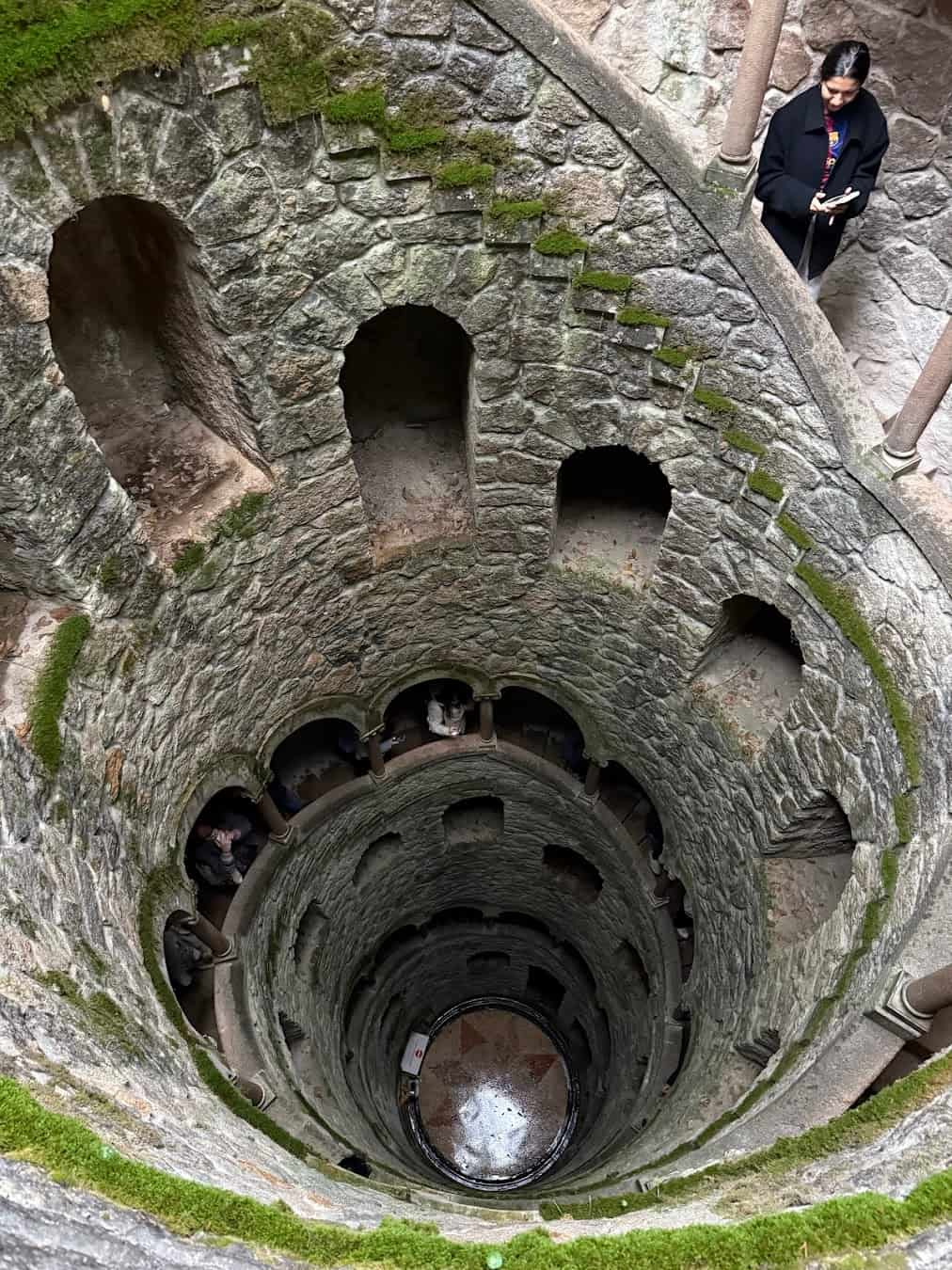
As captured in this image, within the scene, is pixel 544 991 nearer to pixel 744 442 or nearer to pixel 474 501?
pixel 474 501

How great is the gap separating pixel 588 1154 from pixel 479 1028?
3.71m

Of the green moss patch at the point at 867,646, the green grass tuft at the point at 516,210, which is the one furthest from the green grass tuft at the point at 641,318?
the green moss patch at the point at 867,646

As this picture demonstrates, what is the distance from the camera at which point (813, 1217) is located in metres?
2.77

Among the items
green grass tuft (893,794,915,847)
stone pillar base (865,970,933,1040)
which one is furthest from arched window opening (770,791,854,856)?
stone pillar base (865,970,933,1040)

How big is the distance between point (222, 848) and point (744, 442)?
561 cm

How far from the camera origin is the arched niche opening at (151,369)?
510cm

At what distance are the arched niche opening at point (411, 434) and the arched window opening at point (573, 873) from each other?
17.2 feet

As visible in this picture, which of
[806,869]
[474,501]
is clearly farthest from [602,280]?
[806,869]

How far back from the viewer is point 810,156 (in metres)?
4.98

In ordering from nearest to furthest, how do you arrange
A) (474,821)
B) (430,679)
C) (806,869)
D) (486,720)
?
(806,869), (430,679), (486,720), (474,821)

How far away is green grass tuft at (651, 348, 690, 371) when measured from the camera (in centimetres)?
541

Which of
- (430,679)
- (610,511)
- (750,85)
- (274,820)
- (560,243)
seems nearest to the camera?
(750,85)

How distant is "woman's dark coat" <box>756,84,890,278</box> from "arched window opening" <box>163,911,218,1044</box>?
652cm

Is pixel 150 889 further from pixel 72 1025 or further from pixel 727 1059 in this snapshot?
pixel 727 1059
